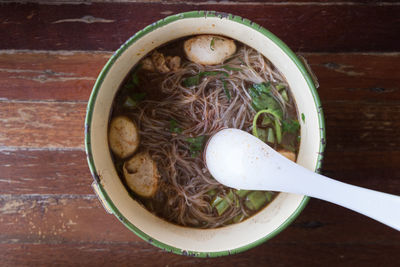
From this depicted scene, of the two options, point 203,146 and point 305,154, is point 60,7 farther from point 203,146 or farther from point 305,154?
point 305,154

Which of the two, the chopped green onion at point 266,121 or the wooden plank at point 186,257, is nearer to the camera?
the chopped green onion at point 266,121

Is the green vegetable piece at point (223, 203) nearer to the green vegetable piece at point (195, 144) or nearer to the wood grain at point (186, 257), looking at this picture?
the green vegetable piece at point (195, 144)

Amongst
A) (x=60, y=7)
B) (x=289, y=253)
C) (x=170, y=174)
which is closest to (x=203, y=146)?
(x=170, y=174)

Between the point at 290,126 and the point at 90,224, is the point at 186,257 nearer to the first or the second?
the point at 90,224

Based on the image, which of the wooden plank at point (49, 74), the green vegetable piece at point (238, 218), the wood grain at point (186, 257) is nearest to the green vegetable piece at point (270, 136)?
the green vegetable piece at point (238, 218)

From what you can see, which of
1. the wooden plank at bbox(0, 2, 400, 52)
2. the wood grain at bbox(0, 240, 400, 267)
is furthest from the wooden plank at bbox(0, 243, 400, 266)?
the wooden plank at bbox(0, 2, 400, 52)

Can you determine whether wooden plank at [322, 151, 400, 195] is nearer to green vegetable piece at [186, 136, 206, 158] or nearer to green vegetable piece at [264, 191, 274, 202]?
green vegetable piece at [264, 191, 274, 202]

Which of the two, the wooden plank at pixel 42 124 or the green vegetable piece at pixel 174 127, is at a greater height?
the green vegetable piece at pixel 174 127
